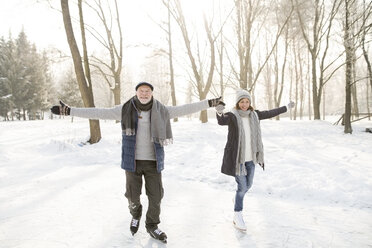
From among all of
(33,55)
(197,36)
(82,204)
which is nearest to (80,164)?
(82,204)

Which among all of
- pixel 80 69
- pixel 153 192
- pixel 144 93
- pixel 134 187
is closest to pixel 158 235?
pixel 153 192

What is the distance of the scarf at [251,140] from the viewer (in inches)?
133

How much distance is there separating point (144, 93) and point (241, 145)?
1531 millimetres

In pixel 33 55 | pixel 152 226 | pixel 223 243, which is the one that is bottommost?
pixel 223 243

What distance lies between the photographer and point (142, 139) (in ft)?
10.2

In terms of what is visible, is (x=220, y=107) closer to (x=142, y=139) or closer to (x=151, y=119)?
(x=151, y=119)

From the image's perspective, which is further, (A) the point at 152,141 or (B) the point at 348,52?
(B) the point at 348,52

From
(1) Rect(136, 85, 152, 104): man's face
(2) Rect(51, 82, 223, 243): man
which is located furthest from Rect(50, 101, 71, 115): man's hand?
(1) Rect(136, 85, 152, 104): man's face

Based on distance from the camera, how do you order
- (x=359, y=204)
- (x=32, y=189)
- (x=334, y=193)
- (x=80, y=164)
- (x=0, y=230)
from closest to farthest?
(x=0, y=230) → (x=359, y=204) → (x=334, y=193) → (x=32, y=189) → (x=80, y=164)

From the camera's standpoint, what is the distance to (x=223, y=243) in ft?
10.1

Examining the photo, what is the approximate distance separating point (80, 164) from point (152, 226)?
5.32 meters

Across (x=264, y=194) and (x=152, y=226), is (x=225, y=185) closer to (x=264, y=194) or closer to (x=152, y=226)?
(x=264, y=194)

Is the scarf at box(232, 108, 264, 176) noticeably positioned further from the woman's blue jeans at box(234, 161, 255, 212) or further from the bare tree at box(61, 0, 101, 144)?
the bare tree at box(61, 0, 101, 144)

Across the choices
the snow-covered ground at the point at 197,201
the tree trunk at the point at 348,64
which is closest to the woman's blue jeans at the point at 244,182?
the snow-covered ground at the point at 197,201
